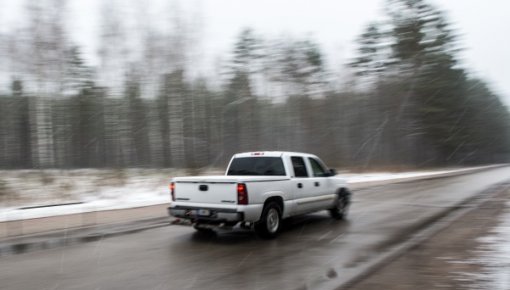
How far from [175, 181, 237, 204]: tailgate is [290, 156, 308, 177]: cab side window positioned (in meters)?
2.09

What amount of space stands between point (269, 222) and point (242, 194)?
103cm

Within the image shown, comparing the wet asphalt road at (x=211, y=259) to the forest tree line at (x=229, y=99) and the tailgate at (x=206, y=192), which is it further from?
the forest tree line at (x=229, y=99)

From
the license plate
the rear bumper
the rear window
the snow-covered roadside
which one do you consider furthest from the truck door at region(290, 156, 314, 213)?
the snow-covered roadside

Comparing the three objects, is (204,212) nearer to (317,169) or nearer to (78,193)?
(317,169)

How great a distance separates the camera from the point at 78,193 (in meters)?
18.9

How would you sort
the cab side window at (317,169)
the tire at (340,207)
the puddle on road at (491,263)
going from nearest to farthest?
the puddle on road at (491,263), the cab side window at (317,169), the tire at (340,207)

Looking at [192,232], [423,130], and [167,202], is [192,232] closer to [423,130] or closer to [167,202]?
[167,202]

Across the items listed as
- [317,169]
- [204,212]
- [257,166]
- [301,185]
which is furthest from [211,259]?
[317,169]

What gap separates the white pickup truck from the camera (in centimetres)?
850

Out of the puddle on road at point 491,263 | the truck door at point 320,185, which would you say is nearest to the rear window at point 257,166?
the truck door at point 320,185

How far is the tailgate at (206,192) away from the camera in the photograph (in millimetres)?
Result: 8531

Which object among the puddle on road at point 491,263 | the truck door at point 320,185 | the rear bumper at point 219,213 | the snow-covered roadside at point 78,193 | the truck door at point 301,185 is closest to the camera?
the puddle on road at point 491,263

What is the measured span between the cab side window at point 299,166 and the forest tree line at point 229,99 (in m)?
16.8

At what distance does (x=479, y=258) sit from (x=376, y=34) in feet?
176
